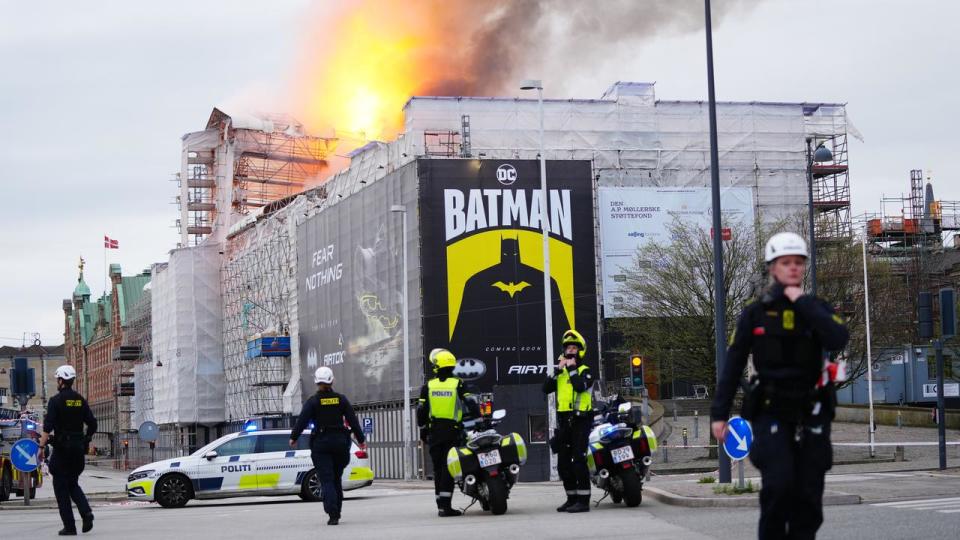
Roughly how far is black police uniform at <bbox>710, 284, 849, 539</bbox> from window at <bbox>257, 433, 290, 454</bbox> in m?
18.5

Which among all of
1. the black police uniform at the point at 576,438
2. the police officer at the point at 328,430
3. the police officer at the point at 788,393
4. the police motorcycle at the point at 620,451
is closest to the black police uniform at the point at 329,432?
the police officer at the point at 328,430

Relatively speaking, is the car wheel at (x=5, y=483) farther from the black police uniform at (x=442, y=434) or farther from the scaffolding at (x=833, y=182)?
the scaffolding at (x=833, y=182)

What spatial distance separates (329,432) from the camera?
640 inches

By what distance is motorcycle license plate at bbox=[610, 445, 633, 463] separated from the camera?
1562cm

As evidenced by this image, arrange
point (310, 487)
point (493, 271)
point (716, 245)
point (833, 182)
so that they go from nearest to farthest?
point (716, 245) < point (310, 487) < point (493, 271) < point (833, 182)

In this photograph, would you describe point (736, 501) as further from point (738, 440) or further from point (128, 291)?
point (128, 291)

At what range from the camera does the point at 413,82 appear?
71.5 metres

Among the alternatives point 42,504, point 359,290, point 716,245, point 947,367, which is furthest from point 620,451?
point 359,290

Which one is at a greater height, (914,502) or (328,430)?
(328,430)

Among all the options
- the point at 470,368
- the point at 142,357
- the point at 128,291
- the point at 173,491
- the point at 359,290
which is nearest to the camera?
the point at 173,491

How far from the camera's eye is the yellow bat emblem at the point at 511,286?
56719mm

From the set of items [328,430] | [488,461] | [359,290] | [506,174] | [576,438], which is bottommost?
[488,461]

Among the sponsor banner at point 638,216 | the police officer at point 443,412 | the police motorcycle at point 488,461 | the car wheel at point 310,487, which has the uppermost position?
the sponsor banner at point 638,216

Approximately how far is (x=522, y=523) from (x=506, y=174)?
1708 inches
